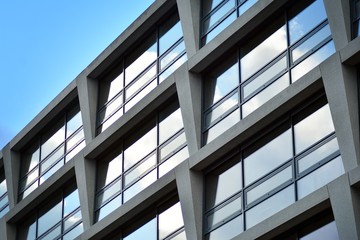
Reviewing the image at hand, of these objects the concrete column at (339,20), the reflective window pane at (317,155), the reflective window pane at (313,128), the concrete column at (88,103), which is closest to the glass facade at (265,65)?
the concrete column at (339,20)

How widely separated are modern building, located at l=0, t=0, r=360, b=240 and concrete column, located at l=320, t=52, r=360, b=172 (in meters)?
0.04

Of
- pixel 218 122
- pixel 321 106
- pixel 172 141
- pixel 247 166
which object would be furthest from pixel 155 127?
pixel 321 106

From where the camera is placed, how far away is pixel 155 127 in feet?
111

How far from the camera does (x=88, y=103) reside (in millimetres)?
36812

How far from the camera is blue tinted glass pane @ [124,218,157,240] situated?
105ft

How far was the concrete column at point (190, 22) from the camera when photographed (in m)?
32.4

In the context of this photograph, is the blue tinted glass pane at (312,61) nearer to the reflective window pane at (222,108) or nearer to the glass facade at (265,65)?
the glass facade at (265,65)

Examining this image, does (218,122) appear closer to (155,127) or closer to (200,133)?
(200,133)

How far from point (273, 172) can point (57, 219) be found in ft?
41.9

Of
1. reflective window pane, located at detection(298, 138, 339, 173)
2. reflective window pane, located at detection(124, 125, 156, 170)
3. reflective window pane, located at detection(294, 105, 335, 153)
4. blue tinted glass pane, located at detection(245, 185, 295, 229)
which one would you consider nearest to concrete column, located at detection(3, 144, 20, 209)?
reflective window pane, located at detection(124, 125, 156, 170)

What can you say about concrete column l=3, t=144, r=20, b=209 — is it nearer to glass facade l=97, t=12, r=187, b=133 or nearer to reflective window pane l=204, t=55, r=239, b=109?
glass facade l=97, t=12, r=187, b=133

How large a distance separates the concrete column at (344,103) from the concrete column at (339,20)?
539 millimetres

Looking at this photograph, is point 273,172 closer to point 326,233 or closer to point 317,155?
point 317,155

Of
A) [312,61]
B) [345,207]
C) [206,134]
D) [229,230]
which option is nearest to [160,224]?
[206,134]
